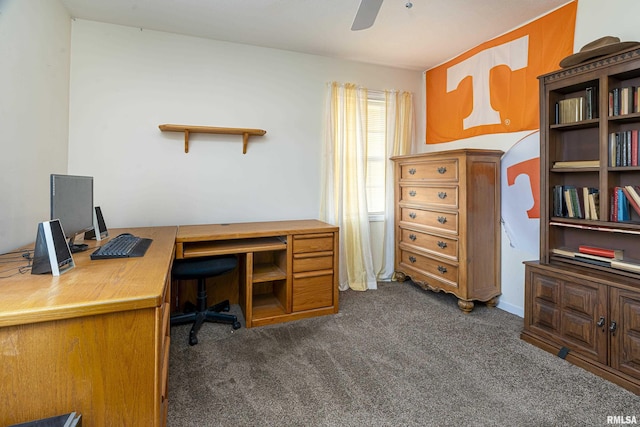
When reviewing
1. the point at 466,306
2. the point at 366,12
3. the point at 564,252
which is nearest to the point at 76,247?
the point at 366,12

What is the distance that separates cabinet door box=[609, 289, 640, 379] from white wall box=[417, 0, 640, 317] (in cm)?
93

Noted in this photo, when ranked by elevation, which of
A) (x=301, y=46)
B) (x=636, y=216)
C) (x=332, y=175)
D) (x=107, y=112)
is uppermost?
(x=301, y=46)

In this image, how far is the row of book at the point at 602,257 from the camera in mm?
1896

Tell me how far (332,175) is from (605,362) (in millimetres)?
2545

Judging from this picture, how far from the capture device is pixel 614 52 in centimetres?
188

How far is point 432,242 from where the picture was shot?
3.11 m

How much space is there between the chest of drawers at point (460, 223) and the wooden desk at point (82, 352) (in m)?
2.49

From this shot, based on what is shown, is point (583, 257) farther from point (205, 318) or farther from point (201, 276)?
point (205, 318)

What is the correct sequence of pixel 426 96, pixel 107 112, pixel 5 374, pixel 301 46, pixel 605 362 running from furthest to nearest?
pixel 426 96 < pixel 301 46 < pixel 107 112 < pixel 605 362 < pixel 5 374

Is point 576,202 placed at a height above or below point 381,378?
above

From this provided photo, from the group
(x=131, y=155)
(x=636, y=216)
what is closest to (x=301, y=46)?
(x=131, y=155)

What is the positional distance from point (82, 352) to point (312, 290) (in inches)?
74.2

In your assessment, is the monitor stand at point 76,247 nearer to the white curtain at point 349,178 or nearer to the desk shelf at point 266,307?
the desk shelf at point 266,307

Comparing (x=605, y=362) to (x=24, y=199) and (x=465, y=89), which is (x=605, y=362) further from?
(x=24, y=199)
